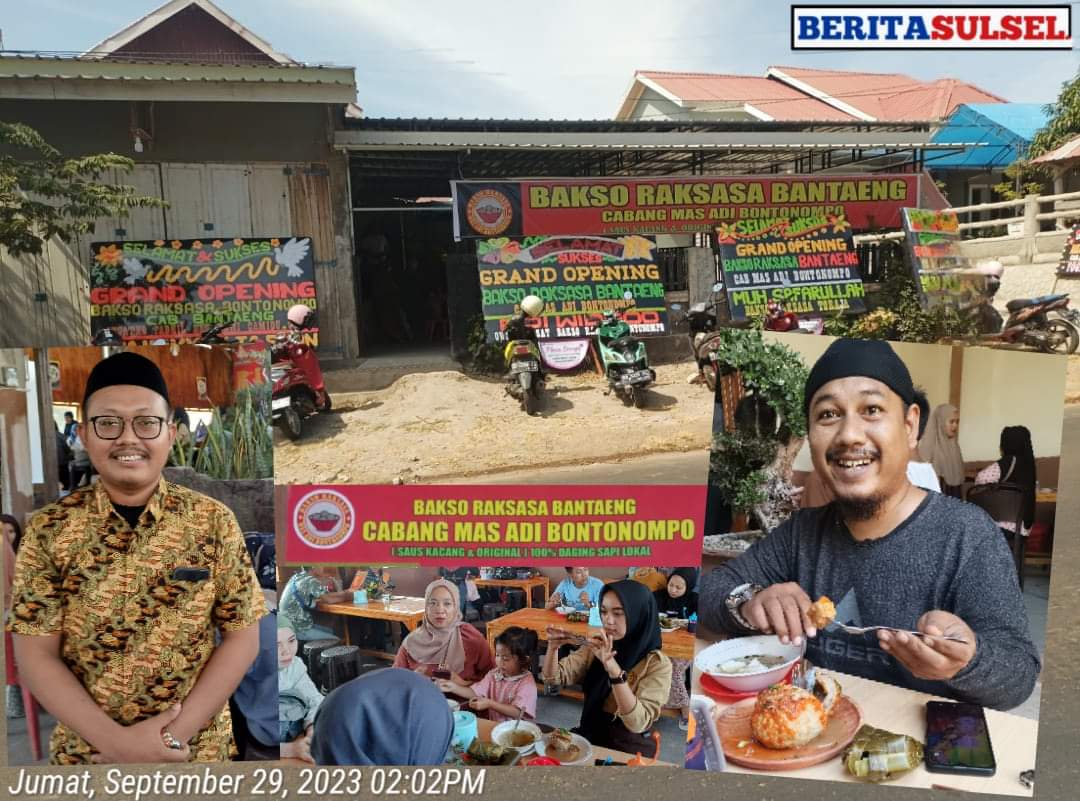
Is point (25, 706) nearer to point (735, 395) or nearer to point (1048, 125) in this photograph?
point (735, 395)

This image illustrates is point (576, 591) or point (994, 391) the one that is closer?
point (994, 391)

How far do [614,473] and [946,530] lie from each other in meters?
0.96

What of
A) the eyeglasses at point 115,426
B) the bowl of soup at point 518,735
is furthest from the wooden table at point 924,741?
the eyeglasses at point 115,426

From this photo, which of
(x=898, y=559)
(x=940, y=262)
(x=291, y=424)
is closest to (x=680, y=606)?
(x=898, y=559)

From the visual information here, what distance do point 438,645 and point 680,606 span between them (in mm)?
688

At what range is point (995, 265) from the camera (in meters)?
4.11

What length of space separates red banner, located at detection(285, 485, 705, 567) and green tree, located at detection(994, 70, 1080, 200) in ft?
6.16

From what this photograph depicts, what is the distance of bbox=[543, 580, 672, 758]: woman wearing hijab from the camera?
2309mm

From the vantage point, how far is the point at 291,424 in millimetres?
2455

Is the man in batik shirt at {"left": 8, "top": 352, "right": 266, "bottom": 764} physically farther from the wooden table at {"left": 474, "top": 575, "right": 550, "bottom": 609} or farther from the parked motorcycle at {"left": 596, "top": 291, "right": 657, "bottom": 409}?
the parked motorcycle at {"left": 596, "top": 291, "right": 657, "bottom": 409}

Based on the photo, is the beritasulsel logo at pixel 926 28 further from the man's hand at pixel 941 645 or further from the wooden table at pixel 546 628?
the wooden table at pixel 546 628

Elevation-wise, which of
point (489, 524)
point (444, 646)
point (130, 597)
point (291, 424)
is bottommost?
point (444, 646)

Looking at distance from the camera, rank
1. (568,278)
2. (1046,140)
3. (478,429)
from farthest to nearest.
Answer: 1. (568,278)
2. (1046,140)
3. (478,429)

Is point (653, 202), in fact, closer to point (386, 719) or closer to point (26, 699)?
point (386, 719)
